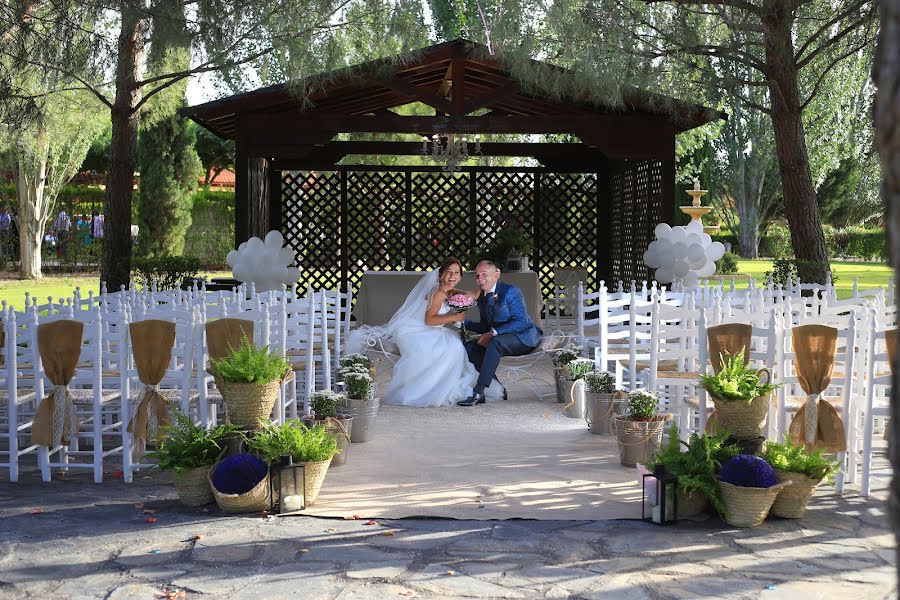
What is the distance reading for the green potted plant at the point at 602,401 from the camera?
19.6ft

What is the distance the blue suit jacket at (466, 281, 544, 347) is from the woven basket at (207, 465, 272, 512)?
11.2 ft

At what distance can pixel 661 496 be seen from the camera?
409cm

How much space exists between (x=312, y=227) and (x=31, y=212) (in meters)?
8.18

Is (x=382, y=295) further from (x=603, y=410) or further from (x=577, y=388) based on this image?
(x=603, y=410)

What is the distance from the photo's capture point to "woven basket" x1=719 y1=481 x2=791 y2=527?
13.1 feet

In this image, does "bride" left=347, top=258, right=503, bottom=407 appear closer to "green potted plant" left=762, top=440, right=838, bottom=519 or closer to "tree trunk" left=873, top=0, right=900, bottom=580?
"green potted plant" left=762, top=440, right=838, bottom=519

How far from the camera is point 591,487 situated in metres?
4.76

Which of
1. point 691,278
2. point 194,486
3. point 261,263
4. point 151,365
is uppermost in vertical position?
point 261,263

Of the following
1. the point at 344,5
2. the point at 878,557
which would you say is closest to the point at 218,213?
the point at 344,5

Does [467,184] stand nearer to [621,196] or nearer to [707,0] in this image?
[621,196]

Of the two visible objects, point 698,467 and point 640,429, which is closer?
point 698,467

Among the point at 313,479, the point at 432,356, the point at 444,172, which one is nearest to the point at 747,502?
the point at 313,479

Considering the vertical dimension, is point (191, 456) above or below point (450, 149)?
below

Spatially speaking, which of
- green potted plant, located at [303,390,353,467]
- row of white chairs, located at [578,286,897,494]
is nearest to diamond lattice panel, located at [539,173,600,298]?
row of white chairs, located at [578,286,897,494]
